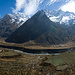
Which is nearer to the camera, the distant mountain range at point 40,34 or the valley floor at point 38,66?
the valley floor at point 38,66

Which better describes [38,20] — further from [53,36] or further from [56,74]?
[56,74]

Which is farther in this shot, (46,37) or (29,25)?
(29,25)

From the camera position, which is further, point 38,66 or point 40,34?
point 40,34

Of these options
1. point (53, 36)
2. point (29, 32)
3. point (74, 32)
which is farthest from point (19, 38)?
point (74, 32)

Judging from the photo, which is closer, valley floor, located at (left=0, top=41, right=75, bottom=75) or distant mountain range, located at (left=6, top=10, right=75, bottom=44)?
valley floor, located at (left=0, top=41, right=75, bottom=75)

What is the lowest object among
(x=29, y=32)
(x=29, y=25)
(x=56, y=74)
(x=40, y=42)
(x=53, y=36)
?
(x=56, y=74)

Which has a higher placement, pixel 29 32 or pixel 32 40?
pixel 29 32

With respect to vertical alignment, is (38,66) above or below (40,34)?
below

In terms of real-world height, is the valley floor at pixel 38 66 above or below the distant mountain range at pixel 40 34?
below

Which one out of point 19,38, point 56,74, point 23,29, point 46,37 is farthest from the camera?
point 23,29

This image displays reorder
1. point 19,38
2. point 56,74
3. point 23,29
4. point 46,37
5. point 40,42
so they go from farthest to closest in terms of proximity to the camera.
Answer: point 23,29
point 19,38
point 46,37
point 40,42
point 56,74

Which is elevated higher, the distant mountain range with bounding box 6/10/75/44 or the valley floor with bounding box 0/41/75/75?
the distant mountain range with bounding box 6/10/75/44
